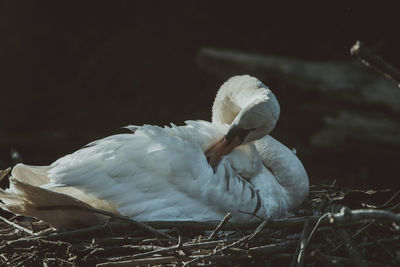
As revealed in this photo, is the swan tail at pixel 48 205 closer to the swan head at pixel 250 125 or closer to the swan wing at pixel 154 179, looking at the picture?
the swan wing at pixel 154 179

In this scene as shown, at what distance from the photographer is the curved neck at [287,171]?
6.05 meters

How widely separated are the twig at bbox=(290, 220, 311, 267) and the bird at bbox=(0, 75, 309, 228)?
Result: 1.40 feet

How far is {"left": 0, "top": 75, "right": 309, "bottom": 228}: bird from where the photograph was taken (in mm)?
5312

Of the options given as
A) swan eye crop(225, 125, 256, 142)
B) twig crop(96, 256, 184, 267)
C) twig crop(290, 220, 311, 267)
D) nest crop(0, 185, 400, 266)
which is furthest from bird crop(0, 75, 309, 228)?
twig crop(96, 256, 184, 267)

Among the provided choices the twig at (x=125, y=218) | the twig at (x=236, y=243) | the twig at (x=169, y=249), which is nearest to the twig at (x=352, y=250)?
the twig at (x=236, y=243)

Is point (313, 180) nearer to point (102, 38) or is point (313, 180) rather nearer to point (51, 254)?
point (51, 254)

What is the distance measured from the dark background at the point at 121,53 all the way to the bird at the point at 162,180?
230 inches

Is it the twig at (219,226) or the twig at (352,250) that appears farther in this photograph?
the twig at (219,226)

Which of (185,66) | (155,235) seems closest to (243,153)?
(155,235)

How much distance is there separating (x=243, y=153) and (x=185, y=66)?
746cm

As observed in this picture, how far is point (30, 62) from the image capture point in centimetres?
1285

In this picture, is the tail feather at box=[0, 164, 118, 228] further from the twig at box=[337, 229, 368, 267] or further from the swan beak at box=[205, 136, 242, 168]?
the twig at box=[337, 229, 368, 267]

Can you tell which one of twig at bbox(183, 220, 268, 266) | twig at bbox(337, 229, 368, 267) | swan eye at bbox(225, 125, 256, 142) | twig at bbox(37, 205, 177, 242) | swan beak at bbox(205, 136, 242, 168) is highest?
swan eye at bbox(225, 125, 256, 142)

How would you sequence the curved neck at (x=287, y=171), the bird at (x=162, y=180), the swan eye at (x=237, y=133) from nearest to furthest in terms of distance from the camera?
the bird at (x=162, y=180) < the swan eye at (x=237, y=133) < the curved neck at (x=287, y=171)
